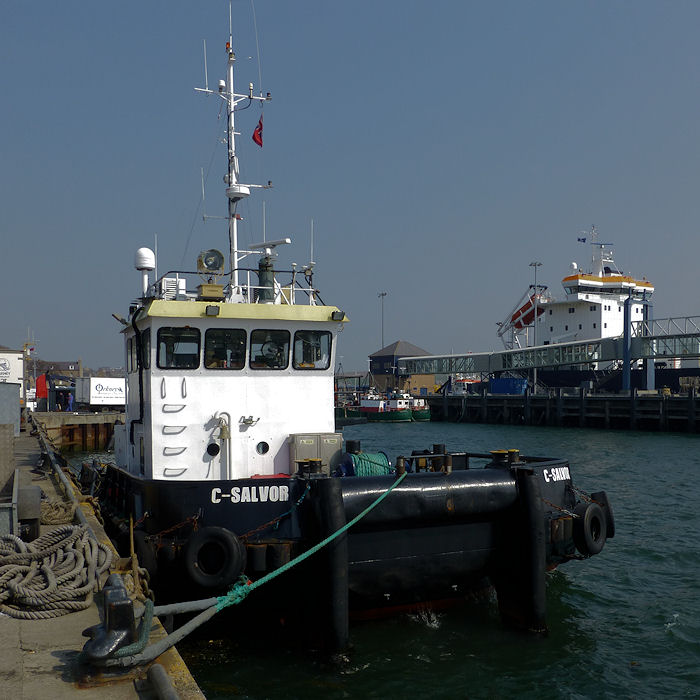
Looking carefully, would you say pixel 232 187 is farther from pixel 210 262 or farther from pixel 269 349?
pixel 269 349

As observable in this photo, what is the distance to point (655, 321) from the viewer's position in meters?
57.2

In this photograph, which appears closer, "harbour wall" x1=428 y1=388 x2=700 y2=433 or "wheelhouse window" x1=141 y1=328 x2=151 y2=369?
"wheelhouse window" x1=141 y1=328 x2=151 y2=369

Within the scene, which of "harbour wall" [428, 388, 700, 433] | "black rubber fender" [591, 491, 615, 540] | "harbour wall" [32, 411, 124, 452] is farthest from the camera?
"harbour wall" [428, 388, 700, 433]

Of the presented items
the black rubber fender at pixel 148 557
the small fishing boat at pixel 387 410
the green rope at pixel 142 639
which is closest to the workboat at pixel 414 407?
the small fishing boat at pixel 387 410

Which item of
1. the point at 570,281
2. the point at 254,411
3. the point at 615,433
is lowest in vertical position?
the point at 615,433

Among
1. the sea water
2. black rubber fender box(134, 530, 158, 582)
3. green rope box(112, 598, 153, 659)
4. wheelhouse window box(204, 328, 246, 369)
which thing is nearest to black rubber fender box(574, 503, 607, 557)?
the sea water

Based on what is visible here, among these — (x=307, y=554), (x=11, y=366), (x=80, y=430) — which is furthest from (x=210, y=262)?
(x=11, y=366)

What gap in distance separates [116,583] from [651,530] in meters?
13.9

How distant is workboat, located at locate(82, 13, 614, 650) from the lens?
8297 mm

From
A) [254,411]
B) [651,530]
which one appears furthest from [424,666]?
[651,530]

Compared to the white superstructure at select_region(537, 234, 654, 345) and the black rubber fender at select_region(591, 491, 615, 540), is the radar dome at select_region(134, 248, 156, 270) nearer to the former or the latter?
the black rubber fender at select_region(591, 491, 615, 540)

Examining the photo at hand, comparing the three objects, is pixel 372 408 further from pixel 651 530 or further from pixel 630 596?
pixel 630 596

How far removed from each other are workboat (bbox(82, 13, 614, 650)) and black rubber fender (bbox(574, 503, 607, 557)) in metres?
0.03

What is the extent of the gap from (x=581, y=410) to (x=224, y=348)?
150 ft
